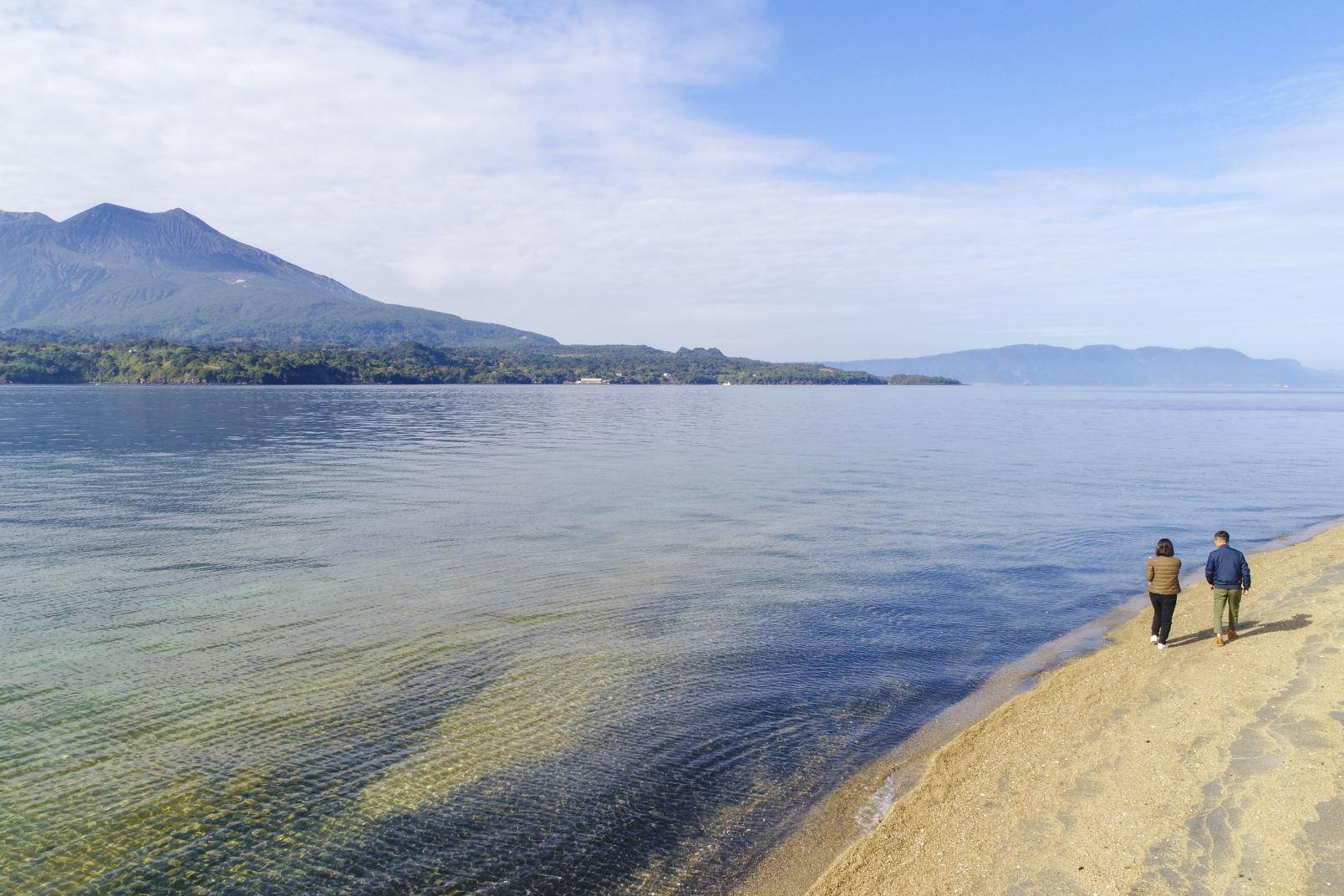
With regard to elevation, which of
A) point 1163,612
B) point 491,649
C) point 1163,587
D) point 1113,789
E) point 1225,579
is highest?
point 1225,579

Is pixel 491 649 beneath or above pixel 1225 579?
beneath

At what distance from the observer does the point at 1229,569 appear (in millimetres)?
15680

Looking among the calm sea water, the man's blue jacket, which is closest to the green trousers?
the man's blue jacket

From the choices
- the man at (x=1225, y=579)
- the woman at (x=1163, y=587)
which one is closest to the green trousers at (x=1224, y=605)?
the man at (x=1225, y=579)

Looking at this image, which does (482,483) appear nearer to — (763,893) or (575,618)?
(575,618)

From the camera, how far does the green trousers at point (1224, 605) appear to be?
16.0 m

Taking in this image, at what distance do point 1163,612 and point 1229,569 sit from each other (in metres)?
1.50

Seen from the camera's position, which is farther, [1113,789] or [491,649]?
[491,649]

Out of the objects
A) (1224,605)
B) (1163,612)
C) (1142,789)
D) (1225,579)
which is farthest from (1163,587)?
(1142,789)

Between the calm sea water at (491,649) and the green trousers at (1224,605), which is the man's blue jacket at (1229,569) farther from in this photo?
the calm sea water at (491,649)

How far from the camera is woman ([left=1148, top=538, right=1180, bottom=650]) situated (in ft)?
51.7

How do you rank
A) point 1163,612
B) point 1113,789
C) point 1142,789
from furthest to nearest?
point 1163,612 → point 1113,789 → point 1142,789

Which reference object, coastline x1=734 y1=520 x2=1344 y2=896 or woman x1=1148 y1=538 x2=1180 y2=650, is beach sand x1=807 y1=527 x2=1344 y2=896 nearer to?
coastline x1=734 y1=520 x2=1344 y2=896

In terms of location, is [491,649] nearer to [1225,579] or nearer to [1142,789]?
[1142,789]
